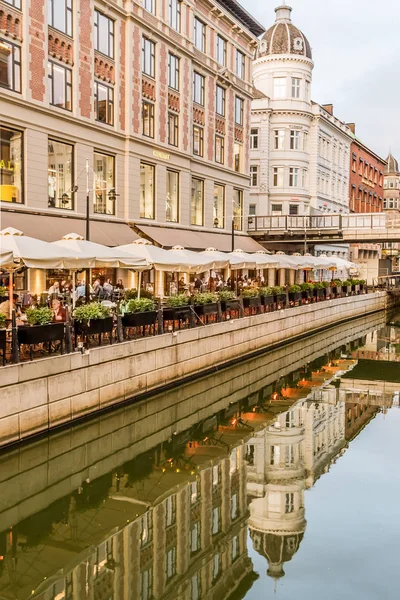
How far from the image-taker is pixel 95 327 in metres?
15.1

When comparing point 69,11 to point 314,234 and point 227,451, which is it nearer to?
point 227,451

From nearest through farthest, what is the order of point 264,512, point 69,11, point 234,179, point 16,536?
point 16,536
point 264,512
point 69,11
point 234,179

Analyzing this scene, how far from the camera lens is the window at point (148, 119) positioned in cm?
3006

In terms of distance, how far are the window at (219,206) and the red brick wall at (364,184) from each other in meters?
36.6

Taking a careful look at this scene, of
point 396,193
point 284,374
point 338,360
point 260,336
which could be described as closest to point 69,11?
point 260,336

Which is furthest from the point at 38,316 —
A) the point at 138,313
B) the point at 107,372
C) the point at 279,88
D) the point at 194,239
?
the point at 279,88

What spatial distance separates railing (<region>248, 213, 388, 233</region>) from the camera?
41.3m

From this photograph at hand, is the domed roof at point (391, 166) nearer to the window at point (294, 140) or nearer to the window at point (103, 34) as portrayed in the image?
the window at point (294, 140)

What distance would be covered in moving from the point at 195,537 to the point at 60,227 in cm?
1659

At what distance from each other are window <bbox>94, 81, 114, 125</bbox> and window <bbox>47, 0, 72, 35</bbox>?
274 cm

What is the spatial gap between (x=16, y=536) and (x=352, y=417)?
444 inches

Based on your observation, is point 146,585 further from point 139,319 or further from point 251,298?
point 251,298

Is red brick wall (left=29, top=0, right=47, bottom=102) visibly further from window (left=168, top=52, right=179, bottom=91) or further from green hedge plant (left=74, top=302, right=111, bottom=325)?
green hedge plant (left=74, top=302, right=111, bottom=325)

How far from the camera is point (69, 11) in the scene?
24766 mm
